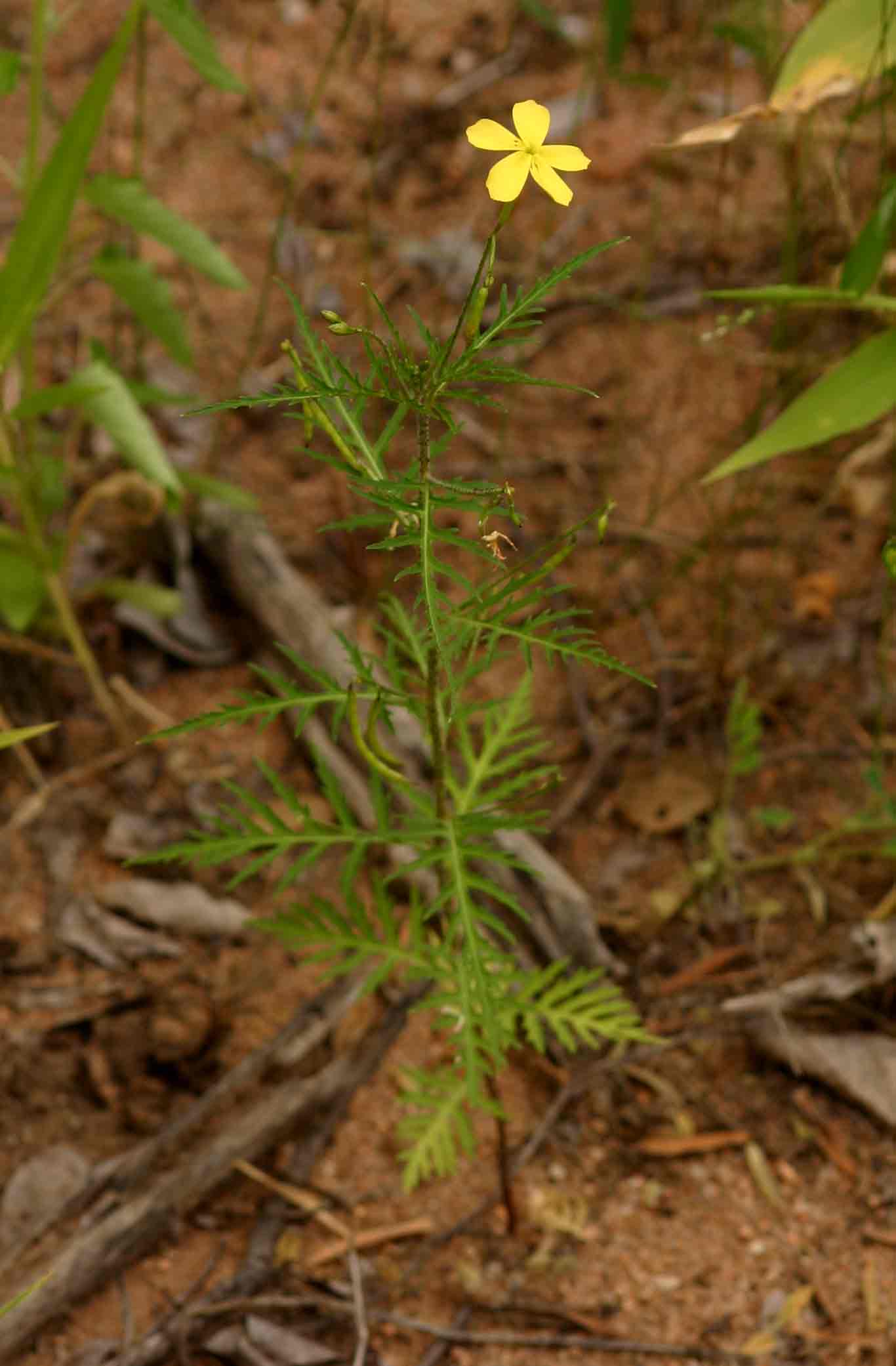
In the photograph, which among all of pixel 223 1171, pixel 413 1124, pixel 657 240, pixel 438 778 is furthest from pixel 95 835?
pixel 657 240

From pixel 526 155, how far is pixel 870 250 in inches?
21.1

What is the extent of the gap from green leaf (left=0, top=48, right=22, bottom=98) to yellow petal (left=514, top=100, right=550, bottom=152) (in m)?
0.76

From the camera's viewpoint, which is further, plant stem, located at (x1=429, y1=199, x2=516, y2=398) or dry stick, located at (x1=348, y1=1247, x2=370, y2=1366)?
dry stick, located at (x1=348, y1=1247, x2=370, y2=1366)

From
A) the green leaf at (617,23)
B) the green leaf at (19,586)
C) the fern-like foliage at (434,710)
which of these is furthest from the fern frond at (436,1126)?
the green leaf at (617,23)

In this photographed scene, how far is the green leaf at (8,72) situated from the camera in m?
1.43

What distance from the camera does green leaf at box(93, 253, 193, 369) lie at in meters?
1.84

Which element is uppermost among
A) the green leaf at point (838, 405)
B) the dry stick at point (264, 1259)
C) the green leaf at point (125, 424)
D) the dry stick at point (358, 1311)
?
the green leaf at point (125, 424)

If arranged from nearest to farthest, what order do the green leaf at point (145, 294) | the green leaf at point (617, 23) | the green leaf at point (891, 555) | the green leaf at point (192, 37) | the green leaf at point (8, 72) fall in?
the green leaf at point (891, 555)
the green leaf at point (8, 72)
the green leaf at point (192, 37)
the green leaf at point (145, 294)
the green leaf at point (617, 23)

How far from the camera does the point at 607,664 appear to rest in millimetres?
1067

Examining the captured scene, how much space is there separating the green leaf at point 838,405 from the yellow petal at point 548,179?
0.47 m

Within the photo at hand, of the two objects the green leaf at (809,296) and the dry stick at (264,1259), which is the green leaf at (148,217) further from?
the dry stick at (264,1259)

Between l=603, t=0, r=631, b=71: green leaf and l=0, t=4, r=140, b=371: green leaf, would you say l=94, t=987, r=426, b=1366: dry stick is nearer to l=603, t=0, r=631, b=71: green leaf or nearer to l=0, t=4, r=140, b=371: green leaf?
l=0, t=4, r=140, b=371: green leaf

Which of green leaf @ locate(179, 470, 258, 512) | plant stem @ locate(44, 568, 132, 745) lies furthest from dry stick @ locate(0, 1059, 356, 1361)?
green leaf @ locate(179, 470, 258, 512)

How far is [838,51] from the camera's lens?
1475mm
